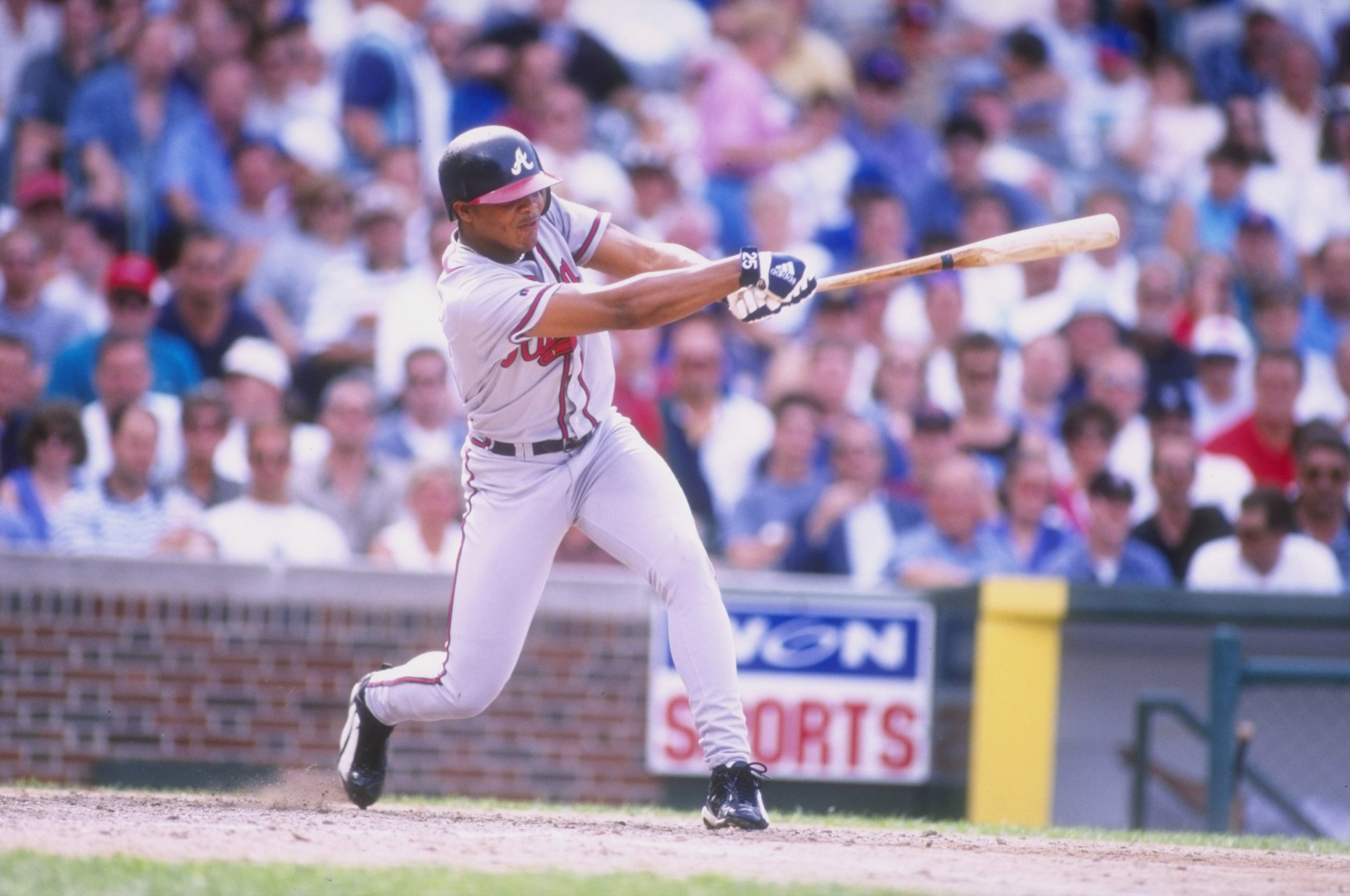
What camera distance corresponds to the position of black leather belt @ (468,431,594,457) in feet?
15.6

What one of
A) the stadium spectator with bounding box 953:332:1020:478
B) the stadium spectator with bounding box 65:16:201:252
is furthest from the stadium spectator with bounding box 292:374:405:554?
the stadium spectator with bounding box 953:332:1020:478

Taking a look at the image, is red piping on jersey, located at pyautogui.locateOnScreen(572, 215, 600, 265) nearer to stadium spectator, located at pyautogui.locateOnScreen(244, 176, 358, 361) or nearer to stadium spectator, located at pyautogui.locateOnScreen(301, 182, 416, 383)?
stadium spectator, located at pyautogui.locateOnScreen(301, 182, 416, 383)

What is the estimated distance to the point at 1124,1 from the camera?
516 inches

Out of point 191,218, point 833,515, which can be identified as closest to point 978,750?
point 833,515

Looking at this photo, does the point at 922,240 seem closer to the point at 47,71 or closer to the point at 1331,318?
the point at 1331,318

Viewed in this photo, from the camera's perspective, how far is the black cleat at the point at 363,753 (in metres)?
5.06

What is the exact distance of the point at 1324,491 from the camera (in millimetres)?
7777

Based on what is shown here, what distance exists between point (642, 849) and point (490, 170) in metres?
1.71

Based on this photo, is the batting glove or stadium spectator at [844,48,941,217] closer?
the batting glove

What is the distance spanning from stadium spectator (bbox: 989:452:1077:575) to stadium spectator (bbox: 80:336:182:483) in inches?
140

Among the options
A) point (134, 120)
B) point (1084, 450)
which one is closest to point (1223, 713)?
point (1084, 450)

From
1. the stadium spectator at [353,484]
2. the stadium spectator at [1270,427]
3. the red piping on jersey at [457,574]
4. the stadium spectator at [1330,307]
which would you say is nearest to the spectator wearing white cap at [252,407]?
the stadium spectator at [353,484]

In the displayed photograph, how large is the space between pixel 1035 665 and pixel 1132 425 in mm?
2041

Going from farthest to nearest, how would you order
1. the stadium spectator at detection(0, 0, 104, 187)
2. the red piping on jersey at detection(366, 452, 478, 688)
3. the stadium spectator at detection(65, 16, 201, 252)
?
the stadium spectator at detection(0, 0, 104, 187)
the stadium spectator at detection(65, 16, 201, 252)
the red piping on jersey at detection(366, 452, 478, 688)
